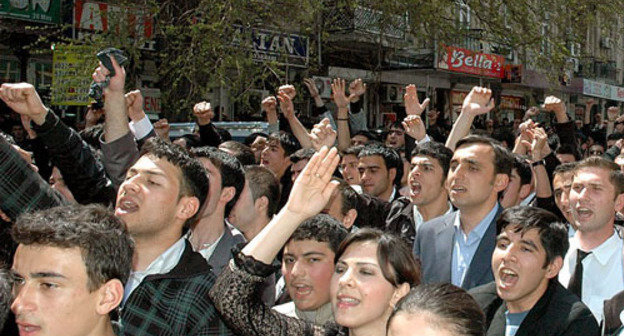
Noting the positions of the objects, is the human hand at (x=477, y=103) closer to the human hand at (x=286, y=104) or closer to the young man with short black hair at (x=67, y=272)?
the human hand at (x=286, y=104)

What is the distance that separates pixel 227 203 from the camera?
4.61 m

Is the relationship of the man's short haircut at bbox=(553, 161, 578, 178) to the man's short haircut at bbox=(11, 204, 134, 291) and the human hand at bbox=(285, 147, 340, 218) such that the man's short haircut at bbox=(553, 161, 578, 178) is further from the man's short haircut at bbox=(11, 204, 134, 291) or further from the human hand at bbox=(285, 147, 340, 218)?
the man's short haircut at bbox=(11, 204, 134, 291)

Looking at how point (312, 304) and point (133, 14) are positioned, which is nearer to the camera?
point (312, 304)

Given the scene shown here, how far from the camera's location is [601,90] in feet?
104

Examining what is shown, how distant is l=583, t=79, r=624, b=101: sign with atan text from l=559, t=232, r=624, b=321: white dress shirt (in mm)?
26446

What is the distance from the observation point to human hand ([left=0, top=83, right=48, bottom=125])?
3646mm

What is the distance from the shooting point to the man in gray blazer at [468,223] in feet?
14.4

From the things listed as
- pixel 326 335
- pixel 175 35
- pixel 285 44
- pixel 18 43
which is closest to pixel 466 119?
pixel 326 335

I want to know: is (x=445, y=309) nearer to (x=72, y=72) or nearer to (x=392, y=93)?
(x=72, y=72)

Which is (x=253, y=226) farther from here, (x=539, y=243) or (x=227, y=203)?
(x=539, y=243)

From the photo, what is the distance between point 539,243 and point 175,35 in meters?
7.25

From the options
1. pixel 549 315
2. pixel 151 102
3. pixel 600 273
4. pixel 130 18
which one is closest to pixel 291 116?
pixel 600 273

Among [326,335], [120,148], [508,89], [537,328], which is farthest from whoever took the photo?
[508,89]

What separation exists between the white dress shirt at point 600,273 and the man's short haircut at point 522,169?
1.57 m
